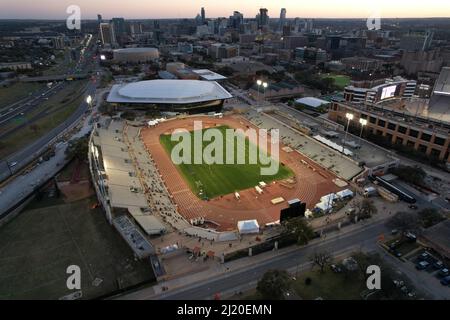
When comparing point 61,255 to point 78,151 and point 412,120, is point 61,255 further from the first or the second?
point 412,120

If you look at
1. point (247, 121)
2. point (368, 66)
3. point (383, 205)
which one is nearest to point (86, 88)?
point (247, 121)

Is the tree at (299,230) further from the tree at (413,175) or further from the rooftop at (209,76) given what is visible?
the rooftop at (209,76)

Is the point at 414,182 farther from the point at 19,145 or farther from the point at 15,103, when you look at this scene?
the point at 15,103

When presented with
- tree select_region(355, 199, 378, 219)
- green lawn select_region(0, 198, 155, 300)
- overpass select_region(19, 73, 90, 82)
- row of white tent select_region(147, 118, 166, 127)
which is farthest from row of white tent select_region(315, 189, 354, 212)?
overpass select_region(19, 73, 90, 82)

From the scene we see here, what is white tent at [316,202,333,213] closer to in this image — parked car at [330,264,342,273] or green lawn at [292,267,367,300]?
parked car at [330,264,342,273]

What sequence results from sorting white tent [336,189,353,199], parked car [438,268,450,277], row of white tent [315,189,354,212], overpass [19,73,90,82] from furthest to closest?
overpass [19,73,90,82] < white tent [336,189,353,199] < row of white tent [315,189,354,212] < parked car [438,268,450,277]

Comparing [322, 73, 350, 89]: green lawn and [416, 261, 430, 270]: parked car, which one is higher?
[322, 73, 350, 89]: green lawn
